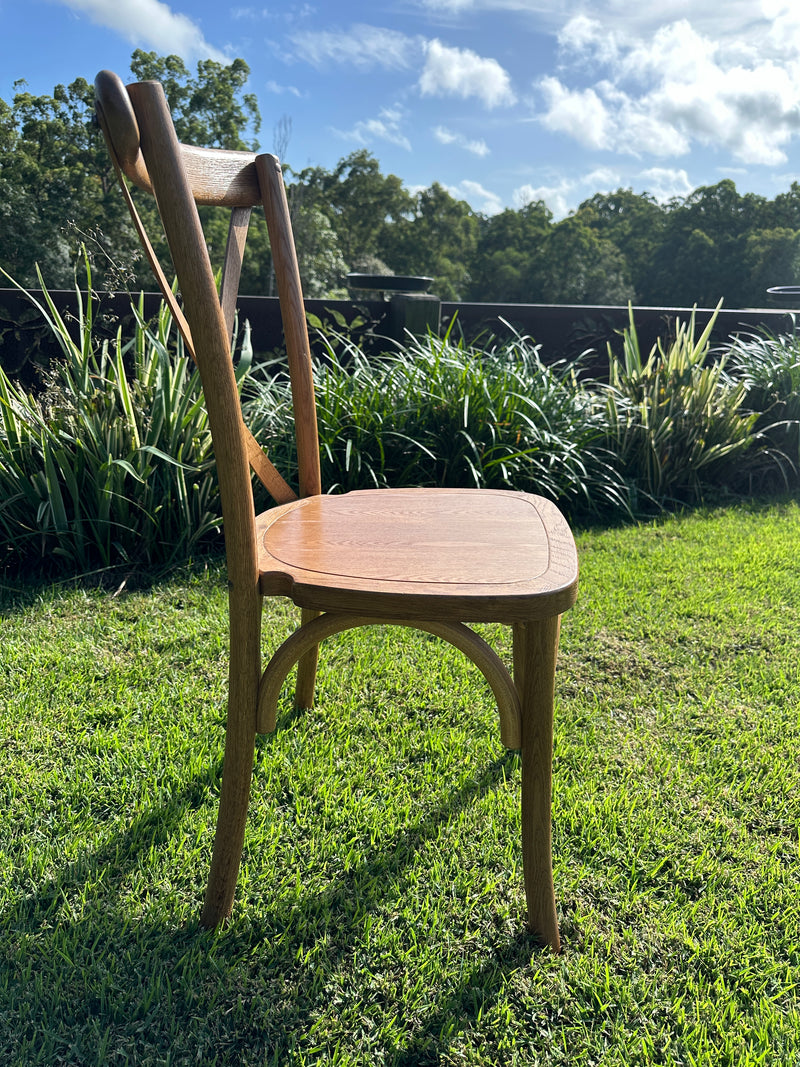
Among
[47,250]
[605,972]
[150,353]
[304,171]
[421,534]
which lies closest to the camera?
[605,972]

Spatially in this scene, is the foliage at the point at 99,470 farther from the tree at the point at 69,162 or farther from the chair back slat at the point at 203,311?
the tree at the point at 69,162

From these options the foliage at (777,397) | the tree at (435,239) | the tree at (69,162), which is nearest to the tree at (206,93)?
the tree at (69,162)

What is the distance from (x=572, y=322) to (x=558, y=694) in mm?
3056

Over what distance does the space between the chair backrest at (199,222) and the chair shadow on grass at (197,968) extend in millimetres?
651

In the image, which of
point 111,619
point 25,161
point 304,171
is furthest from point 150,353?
point 304,171

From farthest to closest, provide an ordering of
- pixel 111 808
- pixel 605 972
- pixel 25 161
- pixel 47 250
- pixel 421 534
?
pixel 25 161, pixel 47 250, pixel 111 808, pixel 421 534, pixel 605 972

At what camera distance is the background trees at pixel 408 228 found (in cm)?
1928

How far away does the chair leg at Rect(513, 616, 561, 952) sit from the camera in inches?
40.0

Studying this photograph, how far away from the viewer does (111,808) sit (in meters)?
1.40

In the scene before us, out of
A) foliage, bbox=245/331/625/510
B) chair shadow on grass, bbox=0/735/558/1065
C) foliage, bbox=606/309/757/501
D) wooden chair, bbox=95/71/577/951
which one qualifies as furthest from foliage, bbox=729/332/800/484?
chair shadow on grass, bbox=0/735/558/1065

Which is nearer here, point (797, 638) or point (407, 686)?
point (407, 686)

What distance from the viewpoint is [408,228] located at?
35.7m

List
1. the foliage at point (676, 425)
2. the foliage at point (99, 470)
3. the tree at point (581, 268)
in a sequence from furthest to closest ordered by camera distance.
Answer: the tree at point (581, 268) → the foliage at point (676, 425) → the foliage at point (99, 470)

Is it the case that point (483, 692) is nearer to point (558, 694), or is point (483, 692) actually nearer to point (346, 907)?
point (558, 694)
